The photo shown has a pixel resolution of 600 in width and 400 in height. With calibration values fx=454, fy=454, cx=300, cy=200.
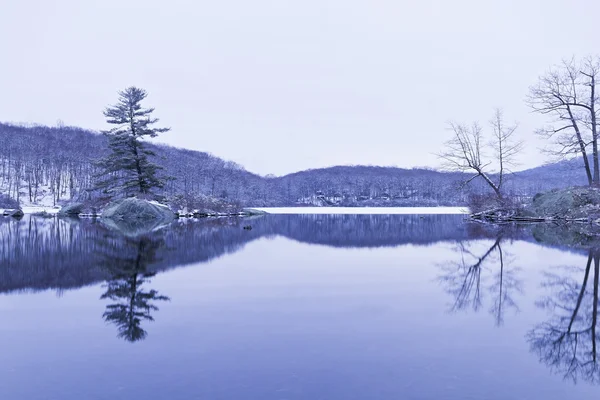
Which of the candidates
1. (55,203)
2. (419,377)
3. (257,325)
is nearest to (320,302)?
(257,325)

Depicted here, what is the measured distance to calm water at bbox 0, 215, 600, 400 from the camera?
3966 mm

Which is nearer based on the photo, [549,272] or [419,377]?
[419,377]

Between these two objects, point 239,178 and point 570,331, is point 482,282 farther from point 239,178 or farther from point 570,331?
point 239,178

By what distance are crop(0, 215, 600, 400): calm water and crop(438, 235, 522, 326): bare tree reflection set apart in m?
0.04

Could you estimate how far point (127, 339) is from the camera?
5.27 metres

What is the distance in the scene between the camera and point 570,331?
18.2 ft

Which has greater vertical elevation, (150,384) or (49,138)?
(49,138)

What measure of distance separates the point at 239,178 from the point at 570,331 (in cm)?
13963

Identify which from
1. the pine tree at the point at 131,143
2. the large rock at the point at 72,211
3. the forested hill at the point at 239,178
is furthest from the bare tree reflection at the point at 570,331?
the forested hill at the point at 239,178

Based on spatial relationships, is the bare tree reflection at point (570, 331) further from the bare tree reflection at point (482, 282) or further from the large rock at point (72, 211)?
the large rock at point (72, 211)

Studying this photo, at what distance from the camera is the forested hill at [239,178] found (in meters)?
113

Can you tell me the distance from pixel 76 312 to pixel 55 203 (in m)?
104

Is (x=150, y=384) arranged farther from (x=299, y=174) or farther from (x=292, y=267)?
(x=299, y=174)

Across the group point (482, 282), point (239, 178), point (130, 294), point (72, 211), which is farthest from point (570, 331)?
point (239, 178)
